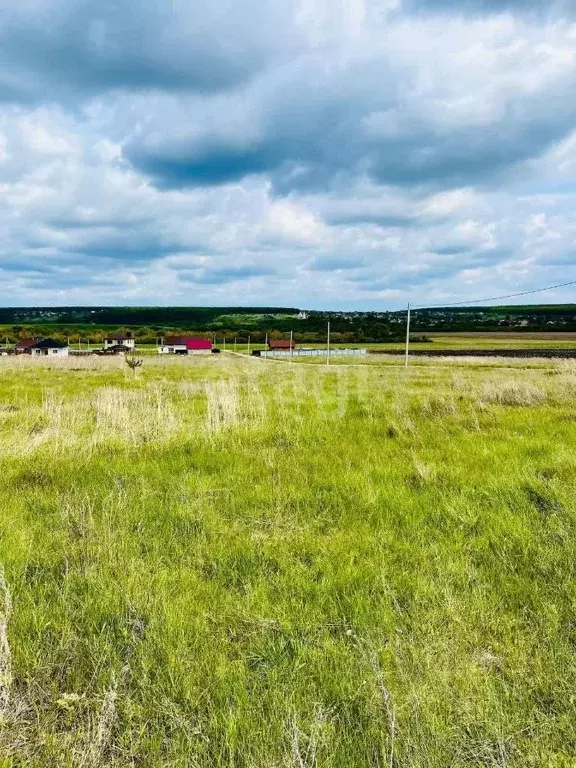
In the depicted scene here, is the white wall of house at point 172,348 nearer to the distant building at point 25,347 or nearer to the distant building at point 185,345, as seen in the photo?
the distant building at point 185,345

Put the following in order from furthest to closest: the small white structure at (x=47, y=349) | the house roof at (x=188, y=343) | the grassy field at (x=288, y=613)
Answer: the house roof at (x=188, y=343), the small white structure at (x=47, y=349), the grassy field at (x=288, y=613)

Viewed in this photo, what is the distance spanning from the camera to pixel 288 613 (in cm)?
368

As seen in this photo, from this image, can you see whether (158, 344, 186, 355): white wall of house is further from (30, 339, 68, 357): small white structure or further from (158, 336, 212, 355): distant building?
(30, 339, 68, 357): small white structure

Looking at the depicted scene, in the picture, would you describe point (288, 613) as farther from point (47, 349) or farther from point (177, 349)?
point (177, 349)

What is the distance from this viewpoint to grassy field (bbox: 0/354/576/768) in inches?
101

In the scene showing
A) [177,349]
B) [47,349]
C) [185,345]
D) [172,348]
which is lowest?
[177,349]

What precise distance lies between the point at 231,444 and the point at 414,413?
5.88 metres

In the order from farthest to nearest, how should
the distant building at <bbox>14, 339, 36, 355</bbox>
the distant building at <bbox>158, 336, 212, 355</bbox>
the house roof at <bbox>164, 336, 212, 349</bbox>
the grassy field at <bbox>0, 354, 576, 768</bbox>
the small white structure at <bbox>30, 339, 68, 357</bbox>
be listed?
the house roof at <bbox>164, 336, 212, 349</bbox>, the distant building at <bbox>158, 336, 212, 355</bbox>, the small white structure at <bbox>30, 339, 68, 357</bbox>, the distant building at <bbox>14, 339, 36, 355</bbox>, the grassy field at <bbox>0, 354, 576, 768</bbox>

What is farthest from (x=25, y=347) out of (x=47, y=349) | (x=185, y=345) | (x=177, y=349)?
(x=185, y=345)

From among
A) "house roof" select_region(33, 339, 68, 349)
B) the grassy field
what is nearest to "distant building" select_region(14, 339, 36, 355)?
"house roof" select_region(33, 339, 68, 349)

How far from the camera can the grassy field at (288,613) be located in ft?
8.39

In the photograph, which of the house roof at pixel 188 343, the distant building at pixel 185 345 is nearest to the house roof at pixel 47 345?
the distant building at pixel 185 345

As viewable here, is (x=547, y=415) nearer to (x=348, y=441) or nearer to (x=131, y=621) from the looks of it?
(x=348, y=441)

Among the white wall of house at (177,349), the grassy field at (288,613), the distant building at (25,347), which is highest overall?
the grassy field at (288,613)
